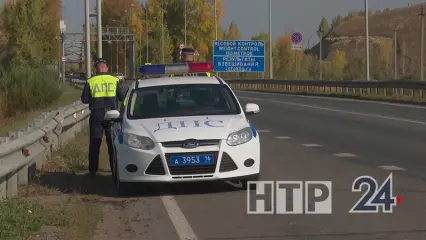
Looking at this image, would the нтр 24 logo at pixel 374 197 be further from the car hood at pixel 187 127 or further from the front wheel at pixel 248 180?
the car hood at pixel 187 127

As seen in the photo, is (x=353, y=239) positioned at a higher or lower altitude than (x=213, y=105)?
lower

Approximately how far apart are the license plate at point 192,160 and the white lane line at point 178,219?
0.46 meters

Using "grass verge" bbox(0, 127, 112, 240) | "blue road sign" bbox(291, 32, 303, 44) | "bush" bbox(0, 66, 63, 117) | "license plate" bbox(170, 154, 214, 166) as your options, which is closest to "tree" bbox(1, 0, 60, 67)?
"blue road sign" bbox(291, 32, 303, 44)

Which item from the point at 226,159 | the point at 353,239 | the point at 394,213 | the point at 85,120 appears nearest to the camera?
the point at 353,239

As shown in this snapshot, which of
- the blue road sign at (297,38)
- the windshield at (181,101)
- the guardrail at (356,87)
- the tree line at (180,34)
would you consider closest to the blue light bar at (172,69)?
the windshield at (181,101)

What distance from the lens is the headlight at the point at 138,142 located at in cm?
1055

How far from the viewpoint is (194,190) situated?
1127 centimetres

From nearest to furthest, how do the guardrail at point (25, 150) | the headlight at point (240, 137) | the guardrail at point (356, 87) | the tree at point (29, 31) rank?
the guardrail at point (25, 150), the headlight at point (240, 137), the guardrail at point (356, 87), the tree at point (29, 31)

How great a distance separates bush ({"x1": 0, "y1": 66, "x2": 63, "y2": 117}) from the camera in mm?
35844

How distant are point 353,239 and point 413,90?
99.6ft

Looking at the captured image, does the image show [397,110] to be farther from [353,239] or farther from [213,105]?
[353,239]

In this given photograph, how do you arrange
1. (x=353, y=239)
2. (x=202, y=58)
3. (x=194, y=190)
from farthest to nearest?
(x=202, y=58), (x=194, y=190), (x=353, y=239)

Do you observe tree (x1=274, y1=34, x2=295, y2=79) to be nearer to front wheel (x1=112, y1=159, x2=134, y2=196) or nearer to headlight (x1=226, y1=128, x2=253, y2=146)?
headlight (x1=226, y1=128, x2=253, y2=146)

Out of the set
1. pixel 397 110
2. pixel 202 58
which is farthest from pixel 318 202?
pixel 202 58
